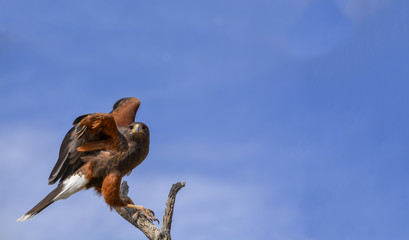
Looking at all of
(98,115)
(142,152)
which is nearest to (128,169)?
(142,152)

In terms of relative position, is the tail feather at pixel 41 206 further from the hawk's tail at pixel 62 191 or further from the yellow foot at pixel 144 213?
the yellow foot at pixel 144 213

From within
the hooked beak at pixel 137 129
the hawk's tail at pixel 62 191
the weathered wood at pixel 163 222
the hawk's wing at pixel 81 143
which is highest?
the hooked beak at pixel 137 129

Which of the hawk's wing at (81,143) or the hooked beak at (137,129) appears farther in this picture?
the hooked beak at (137,129)

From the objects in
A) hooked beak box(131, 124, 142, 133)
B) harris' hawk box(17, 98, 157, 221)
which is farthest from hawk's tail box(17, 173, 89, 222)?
hooked beak box(131, 124, 142, 133)

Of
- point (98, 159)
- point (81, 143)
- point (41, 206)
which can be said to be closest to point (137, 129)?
point (98, 159)

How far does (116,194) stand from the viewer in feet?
24.2

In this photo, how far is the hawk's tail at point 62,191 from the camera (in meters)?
7.52

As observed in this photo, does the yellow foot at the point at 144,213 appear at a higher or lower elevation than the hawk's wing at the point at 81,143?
lower

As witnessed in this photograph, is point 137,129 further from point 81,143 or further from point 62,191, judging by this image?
point 62,191

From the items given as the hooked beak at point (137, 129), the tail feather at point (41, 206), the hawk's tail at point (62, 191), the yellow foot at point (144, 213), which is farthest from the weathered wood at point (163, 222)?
the hooked beak at point (137, 129)

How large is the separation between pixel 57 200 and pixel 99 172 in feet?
2.82

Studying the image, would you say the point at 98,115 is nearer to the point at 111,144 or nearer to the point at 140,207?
the point at 111,144

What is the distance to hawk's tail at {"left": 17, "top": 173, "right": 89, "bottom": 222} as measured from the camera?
7520 millimetres

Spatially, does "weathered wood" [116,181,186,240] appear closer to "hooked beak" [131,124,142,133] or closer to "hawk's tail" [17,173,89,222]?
"hawk's tail" [17,173,89,222]
